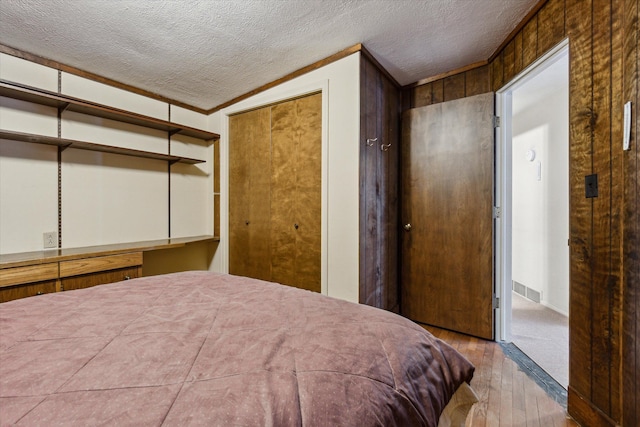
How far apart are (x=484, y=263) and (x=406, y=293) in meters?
0.78

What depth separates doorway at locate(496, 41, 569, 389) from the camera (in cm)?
229

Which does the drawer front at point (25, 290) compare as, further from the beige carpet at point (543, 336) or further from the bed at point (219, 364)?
the beige carpet at point (543, 336)

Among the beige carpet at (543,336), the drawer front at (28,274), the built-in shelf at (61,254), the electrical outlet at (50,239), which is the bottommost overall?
the beige carpet at (543,336)

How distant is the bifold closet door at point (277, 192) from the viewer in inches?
96.7

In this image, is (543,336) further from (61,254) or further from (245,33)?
(61,254)

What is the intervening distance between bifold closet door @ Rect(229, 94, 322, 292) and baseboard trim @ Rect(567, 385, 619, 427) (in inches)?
66.6

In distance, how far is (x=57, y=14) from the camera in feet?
5.80

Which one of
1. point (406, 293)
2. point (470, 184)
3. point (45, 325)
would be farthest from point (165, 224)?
point (470, 184)

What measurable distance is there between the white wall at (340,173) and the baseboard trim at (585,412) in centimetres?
130

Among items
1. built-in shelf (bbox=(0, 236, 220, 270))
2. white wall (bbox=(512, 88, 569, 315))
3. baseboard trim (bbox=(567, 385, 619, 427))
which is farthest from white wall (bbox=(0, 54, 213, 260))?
white wall (bbox=(512, 88, 569, 315))

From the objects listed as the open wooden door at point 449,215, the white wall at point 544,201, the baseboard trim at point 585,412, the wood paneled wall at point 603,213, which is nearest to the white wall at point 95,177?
the open wooden door at point 449,215

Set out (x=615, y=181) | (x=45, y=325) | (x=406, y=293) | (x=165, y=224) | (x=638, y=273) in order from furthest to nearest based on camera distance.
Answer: (x=165, y=224) < (x=406, y=293) < (x=615, y=181) < (x=638, y=273) < (x=45, y=325)

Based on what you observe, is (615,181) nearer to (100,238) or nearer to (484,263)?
(484,263)

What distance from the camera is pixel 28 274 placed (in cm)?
186
